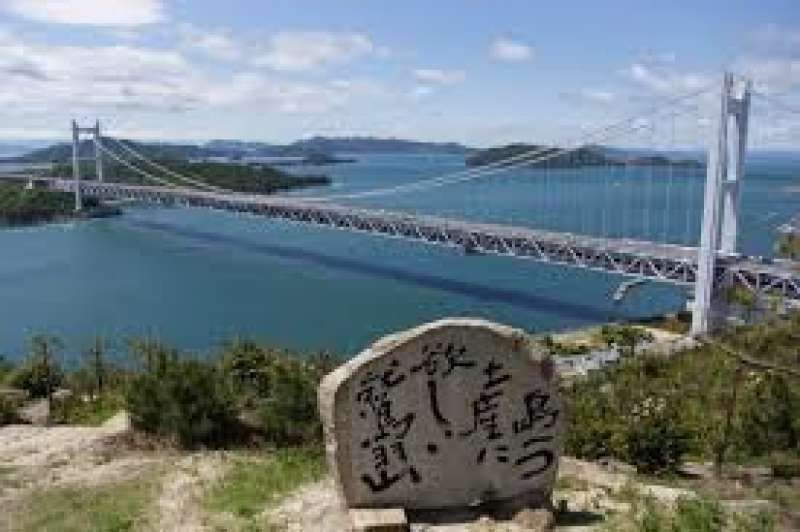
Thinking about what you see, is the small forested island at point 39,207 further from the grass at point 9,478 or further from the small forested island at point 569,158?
the grass at point 9,478

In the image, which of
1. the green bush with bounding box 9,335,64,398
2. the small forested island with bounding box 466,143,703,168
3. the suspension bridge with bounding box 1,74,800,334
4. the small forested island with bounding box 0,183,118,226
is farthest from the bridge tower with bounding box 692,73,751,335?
the small forested island with bounding box 0,183,118,226

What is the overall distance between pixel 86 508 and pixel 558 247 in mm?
24144

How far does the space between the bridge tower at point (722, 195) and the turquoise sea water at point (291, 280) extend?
3649 millimetres

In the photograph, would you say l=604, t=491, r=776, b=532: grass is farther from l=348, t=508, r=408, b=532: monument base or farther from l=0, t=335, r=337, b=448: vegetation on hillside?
l=0, t=335, r=337, b=448: vegetation on hillside

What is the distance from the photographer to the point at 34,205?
56.7 meters

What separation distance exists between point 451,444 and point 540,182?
8689cm

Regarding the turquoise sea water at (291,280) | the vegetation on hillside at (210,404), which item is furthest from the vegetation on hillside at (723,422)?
the turquoise sea water at (291,280)

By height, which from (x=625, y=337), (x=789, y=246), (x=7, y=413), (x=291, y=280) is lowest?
(x=291, y=280)

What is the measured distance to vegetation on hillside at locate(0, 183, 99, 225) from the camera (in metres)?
55.0

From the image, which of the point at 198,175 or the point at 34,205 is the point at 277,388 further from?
the point at 198,175

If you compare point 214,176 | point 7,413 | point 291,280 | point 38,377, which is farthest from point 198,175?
point 7,413

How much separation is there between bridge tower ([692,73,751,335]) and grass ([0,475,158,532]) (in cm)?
1939

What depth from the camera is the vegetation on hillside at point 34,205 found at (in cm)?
5503

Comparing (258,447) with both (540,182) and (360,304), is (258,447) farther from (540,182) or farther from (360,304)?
(540,182)
